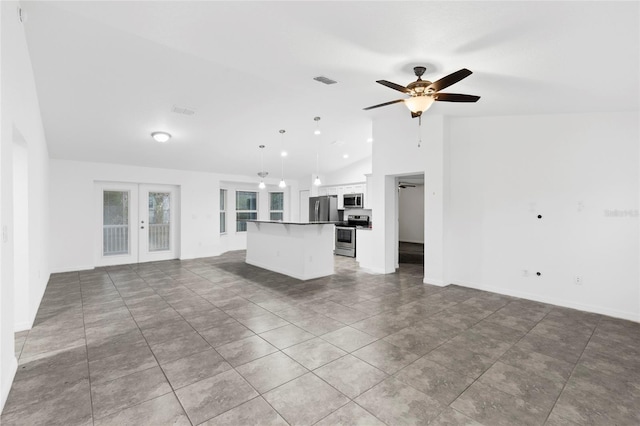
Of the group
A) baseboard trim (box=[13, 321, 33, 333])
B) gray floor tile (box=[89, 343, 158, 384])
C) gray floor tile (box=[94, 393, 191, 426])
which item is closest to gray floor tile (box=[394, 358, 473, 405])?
gray floor tile (box=[94, 393, 191, 426])

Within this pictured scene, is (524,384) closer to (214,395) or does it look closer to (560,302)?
(214,395)

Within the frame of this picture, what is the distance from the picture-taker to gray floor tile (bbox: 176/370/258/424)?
195cm

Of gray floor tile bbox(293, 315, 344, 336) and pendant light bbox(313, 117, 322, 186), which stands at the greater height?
pendant light bbox(313, 117, 322, 186)

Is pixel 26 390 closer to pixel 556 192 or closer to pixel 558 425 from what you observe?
pixel 558 425

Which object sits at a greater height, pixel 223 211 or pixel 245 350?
pixel 223 211

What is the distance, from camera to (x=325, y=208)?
8984 mm

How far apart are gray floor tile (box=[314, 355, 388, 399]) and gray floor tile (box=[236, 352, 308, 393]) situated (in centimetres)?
21

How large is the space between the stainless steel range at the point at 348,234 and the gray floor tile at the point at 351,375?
5.67 m

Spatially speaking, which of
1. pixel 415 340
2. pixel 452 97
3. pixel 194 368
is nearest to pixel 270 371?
pixel 194 368

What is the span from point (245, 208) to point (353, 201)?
12.0 feet

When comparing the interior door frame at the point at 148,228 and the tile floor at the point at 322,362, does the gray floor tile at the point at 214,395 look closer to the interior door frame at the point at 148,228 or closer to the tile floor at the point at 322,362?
the tile floor at the point at 322,362

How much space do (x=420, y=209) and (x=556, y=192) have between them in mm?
6497

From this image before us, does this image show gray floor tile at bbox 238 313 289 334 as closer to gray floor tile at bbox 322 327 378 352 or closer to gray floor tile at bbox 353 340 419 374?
gray floor tile at bbox 322 327 378 352

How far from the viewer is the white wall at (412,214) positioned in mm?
10656
